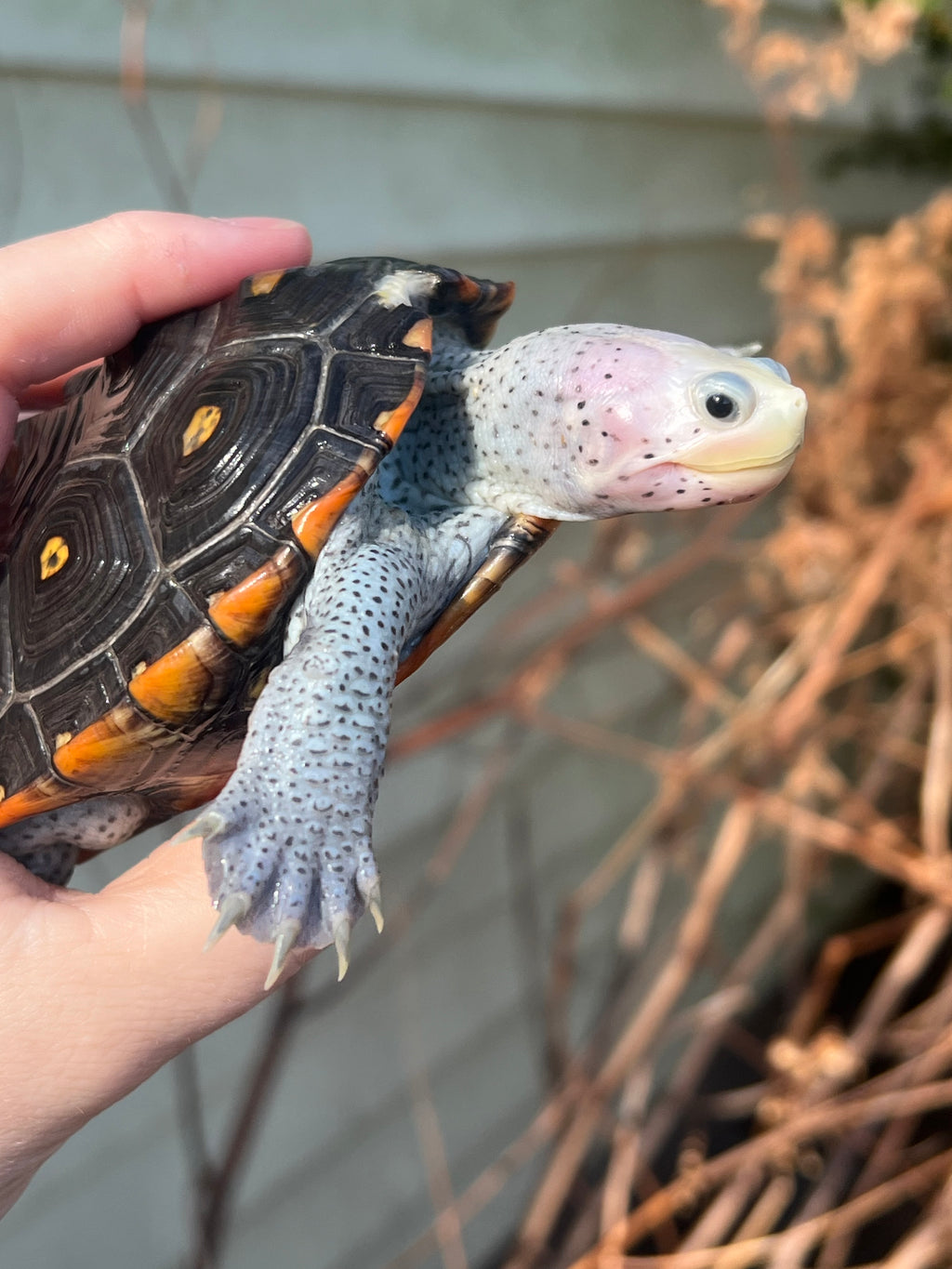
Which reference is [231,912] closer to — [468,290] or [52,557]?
[52,557]

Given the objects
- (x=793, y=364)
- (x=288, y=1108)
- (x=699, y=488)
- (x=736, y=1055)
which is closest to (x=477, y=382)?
(x=699, y=488)

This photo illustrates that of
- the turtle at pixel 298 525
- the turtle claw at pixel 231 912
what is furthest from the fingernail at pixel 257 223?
the turtle claw at pixel 231 912

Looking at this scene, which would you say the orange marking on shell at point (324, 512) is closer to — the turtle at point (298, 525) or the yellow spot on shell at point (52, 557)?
the turtle at point (298, 525)

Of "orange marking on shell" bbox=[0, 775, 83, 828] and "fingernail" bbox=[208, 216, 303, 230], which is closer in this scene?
"orange marking on shell" bbox=[0, 775, 83, 828]

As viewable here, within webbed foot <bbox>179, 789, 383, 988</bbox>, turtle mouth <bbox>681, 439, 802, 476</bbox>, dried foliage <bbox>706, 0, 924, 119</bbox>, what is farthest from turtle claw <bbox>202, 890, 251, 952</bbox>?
dried foliage <bbox>706, 0, 924, 119</bbox>

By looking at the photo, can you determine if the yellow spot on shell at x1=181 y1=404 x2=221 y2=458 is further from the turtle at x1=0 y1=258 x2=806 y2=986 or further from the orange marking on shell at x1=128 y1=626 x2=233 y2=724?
the orange marking on shell at x1=128 y1=626 x2=233 y2=724
